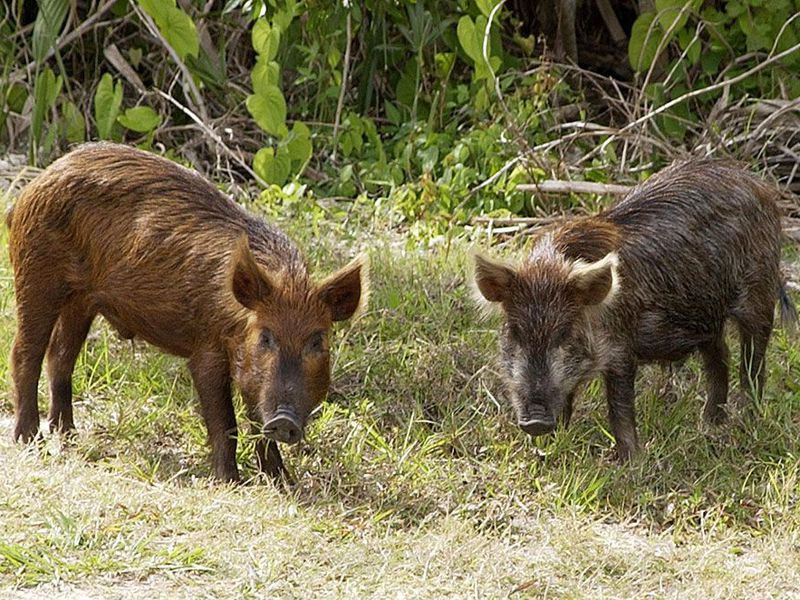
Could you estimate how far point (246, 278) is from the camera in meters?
5.61

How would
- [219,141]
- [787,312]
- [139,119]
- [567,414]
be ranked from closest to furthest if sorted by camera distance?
[567,414] → [787,312] → [219,141] → [139,119]

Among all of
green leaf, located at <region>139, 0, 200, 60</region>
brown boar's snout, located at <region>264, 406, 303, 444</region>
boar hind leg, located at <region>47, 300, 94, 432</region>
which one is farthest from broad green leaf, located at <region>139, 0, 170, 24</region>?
brown boar's snout, located at <region>264, 406, 303, 444</region>

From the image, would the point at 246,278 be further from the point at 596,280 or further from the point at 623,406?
the point at 623,406

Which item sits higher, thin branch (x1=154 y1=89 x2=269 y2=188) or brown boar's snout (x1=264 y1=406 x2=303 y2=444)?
thin branch (x1=154 y1=89 x2=269 y2=188)

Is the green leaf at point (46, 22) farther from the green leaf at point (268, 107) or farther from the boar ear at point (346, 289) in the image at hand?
the boar ear at point (346, 289)

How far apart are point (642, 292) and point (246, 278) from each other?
1612 mm

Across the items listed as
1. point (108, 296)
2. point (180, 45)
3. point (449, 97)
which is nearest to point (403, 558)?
point (108, 296)

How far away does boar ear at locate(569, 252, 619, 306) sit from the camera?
19.0ft

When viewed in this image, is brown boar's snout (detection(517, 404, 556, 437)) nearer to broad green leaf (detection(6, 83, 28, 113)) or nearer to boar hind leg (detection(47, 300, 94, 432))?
boar hind leg (detection(47, 300, 94, 432))

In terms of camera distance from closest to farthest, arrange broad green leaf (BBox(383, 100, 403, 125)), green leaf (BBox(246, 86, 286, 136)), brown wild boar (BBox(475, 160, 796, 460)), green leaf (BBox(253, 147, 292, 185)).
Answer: brown wild boar (BBox(475, 160, 796, 460)) → green leaf (BBox(246, 86, 286, 136)) → green leaf (BBox(253, 147, 292, 185)) → broad green leaf (BBox(383, 100, 403, 125))

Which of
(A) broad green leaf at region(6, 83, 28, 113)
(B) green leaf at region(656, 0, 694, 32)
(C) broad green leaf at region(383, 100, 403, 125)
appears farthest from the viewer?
(A) broad green leaf at region(6, 83, 28, 113)

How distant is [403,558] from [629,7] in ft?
20.9

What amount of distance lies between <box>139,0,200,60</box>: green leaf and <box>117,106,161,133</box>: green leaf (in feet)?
2.49

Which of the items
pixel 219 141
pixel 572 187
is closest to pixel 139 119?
pixel 219 141
